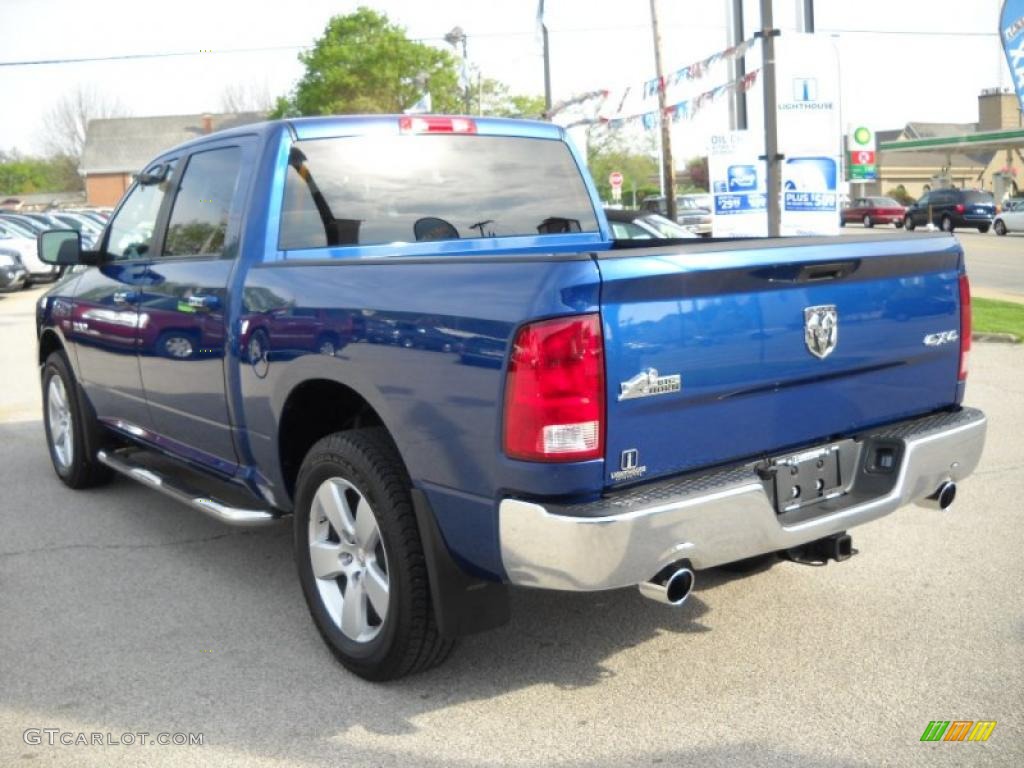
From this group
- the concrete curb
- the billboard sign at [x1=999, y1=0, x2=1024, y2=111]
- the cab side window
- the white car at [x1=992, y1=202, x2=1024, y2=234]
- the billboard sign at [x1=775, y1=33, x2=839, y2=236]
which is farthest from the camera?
the white car at [x1=992, y1=202, x2=1024, y2=234]

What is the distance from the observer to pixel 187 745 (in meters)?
3.51

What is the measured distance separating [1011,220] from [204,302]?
40154 millimetres

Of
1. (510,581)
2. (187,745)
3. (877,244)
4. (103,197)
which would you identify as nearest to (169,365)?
(187,745)

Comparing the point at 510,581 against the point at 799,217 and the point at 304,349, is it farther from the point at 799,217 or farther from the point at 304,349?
the point at 799,217

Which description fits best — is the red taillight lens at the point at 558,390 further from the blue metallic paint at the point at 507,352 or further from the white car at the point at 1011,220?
the white car at the point at 1011,220

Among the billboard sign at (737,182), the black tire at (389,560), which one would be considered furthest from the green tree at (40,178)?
the black tire at (389,560)

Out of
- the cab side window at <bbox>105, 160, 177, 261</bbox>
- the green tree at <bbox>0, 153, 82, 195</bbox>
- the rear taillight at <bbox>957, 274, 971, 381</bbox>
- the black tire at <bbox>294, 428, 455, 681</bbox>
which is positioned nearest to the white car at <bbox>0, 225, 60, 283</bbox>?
the cab side window at <bbox>105, 160, 177, 261</bbox>

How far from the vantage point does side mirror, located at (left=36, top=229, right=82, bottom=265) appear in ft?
19.8

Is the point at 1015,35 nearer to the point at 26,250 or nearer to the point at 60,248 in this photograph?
the point at 60,248

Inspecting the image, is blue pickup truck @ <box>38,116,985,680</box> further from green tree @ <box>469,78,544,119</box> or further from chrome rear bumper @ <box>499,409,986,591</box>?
green tree @ <box>469,78,544,119</box>

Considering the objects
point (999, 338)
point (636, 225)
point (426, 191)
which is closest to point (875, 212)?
point (636, 225)

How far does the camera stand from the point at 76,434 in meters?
6.51

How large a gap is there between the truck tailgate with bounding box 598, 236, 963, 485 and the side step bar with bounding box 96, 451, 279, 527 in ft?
6.20

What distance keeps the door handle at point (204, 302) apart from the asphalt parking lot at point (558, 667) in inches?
49.0
